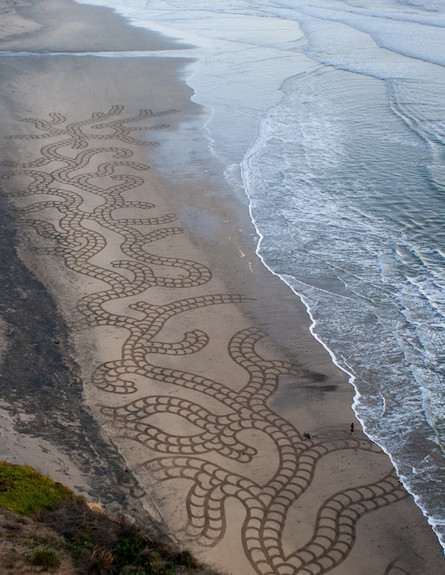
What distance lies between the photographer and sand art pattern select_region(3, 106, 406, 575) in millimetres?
4266

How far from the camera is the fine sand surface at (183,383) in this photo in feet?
14.1

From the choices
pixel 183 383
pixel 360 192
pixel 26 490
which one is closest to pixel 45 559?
pixel 26 490

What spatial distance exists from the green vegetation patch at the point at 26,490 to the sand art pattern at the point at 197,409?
0.91m

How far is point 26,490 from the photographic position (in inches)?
149

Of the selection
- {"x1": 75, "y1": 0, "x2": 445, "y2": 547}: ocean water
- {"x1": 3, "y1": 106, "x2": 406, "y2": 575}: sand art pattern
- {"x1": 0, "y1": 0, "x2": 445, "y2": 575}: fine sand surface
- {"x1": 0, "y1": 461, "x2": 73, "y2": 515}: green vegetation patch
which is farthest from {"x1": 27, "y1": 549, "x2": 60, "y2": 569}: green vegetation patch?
{"x1": 75, "y1": 0, "x2": 445, "y2": 547}: ocean water

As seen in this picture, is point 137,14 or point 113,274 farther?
point 137,14

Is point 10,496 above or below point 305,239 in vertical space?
above

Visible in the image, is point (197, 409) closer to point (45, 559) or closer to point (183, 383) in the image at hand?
point (183, 383)

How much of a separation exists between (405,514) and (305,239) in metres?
5.13

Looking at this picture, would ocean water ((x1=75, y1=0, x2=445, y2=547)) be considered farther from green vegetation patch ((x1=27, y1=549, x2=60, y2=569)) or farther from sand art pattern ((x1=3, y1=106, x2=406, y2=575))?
green vegetation patch ((x1=27, y1=549, x2=60, y2=569))

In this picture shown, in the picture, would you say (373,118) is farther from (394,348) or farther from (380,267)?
(394,348)

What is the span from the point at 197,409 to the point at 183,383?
0.41m

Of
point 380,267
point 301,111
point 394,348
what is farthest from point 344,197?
point 301,111

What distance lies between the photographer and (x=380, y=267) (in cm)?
824
